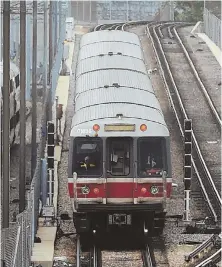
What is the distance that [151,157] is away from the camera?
16.0 metres

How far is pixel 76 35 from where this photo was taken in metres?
48.5

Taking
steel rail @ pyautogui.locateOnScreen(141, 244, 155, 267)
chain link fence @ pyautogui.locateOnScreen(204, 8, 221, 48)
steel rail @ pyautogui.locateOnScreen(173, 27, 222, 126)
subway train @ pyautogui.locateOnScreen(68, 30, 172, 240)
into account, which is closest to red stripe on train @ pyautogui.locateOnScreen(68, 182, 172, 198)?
subway train @ pyautogui.locateOnScreen(68, 30, 172, 240)

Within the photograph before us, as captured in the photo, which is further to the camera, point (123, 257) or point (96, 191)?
point (123, 257)

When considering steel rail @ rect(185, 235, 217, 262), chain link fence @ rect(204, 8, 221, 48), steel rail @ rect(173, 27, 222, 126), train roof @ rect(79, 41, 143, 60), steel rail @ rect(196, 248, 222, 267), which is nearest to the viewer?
steel rail @ rect(196, 248, 222, 267)

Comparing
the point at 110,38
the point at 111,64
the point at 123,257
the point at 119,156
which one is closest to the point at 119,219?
the point at 123,257

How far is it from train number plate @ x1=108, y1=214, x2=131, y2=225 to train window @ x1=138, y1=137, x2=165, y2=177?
33.8 inches

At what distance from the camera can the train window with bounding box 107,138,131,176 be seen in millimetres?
15938

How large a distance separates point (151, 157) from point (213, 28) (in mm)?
30670

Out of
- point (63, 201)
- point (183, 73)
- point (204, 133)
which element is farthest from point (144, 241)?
point (183, 73)

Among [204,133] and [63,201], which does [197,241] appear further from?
[204,133]

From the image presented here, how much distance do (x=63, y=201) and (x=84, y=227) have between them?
11.6 feet

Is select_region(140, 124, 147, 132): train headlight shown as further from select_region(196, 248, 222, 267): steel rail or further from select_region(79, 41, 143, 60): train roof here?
select_region(79, 41, 143, 60): train roof

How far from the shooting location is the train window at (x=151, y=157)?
1593 cm

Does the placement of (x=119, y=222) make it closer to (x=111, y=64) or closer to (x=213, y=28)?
(x=111, y=64)
